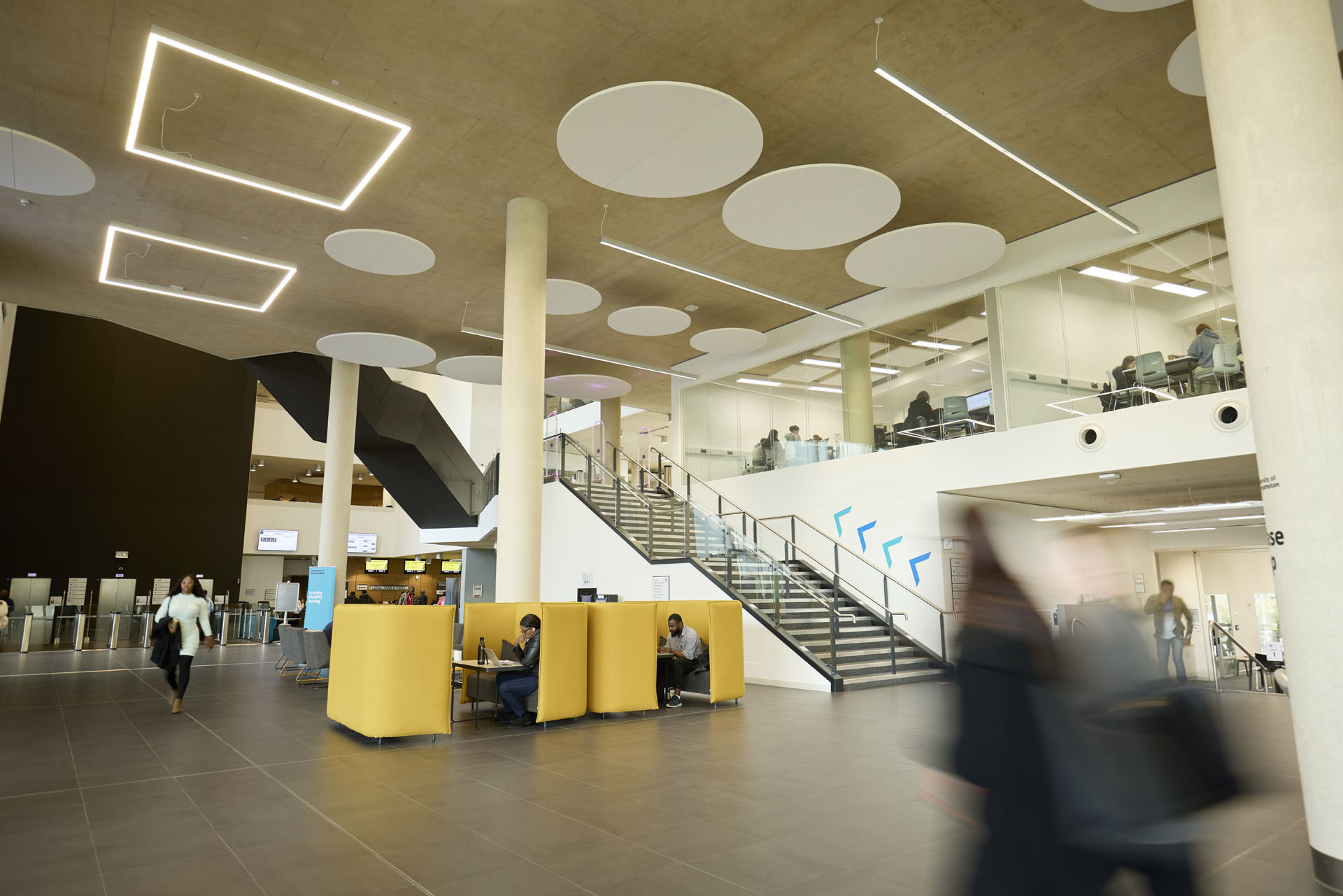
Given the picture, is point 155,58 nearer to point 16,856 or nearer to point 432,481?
point 16,856

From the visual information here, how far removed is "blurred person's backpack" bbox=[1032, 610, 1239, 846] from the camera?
184 centimetres

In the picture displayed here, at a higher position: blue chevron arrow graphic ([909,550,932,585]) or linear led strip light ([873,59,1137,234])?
linear led strip light ([873,59,1137,234])

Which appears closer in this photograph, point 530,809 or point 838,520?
point 530,809

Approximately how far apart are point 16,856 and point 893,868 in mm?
4351

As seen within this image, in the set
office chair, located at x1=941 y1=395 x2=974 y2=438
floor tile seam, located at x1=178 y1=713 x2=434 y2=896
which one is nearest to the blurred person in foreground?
→ floor tile seam, located at x1=178 y1=713 x2=434 y2=896

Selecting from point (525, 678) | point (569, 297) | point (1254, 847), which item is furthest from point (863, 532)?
point (1254, 847)

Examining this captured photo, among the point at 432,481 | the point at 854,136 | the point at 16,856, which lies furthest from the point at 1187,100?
the point at 432,481

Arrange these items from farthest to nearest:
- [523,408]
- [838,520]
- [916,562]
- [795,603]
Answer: [838,520], [916,562], [795,603], [523,408]

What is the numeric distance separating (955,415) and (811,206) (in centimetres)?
546

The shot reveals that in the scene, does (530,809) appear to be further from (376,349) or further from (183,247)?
(376,349)

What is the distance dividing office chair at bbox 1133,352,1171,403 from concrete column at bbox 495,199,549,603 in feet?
26.4

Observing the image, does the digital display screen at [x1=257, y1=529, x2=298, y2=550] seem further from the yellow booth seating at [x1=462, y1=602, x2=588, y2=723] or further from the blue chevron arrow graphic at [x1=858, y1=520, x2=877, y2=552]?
the yellow booth seating at [x1=462, y1=602, x2=588, y2=723]

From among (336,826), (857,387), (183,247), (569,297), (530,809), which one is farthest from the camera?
(857,387)

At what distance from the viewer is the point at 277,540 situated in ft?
97.2
